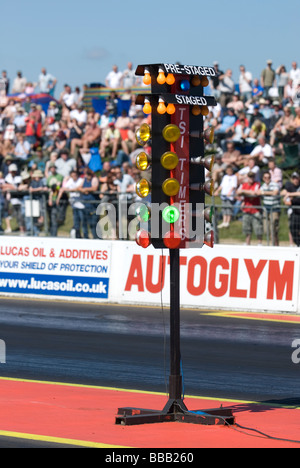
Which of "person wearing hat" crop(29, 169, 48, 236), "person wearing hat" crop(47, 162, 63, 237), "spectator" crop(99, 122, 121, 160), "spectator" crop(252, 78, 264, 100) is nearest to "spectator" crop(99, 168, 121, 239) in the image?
"person wearing hat" crop(47, 162, 63, 237)

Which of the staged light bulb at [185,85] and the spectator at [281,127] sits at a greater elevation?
the spectator at [281,127]

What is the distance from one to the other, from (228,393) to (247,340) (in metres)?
4.29

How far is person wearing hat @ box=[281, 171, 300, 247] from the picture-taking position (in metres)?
21.4

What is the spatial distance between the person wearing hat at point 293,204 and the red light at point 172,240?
12.7 metres

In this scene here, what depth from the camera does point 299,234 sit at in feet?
69.9

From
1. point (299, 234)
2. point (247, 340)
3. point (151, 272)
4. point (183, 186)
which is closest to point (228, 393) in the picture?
point (183, 186)

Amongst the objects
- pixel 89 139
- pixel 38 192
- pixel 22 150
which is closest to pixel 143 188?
pixel 38 192

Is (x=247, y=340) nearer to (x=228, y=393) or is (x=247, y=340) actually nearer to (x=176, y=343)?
(x=228, y=393)

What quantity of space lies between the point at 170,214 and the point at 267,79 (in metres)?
22.2

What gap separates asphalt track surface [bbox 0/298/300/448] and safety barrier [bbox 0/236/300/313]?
440 mm

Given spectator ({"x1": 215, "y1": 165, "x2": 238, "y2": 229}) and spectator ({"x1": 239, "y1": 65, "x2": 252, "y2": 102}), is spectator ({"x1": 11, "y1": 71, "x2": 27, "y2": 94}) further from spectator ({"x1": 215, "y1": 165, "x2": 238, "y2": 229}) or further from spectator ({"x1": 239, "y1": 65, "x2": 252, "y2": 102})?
spectator ({"x1": 215, "y1": 165, "x2": 238, "y2": 229})

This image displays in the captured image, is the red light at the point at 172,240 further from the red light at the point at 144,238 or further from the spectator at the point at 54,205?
the spectator at the point at 54,205

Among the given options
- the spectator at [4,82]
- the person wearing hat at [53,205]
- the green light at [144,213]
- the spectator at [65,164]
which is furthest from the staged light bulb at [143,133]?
the spectator at [4,82]

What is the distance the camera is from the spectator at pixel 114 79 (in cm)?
3494
